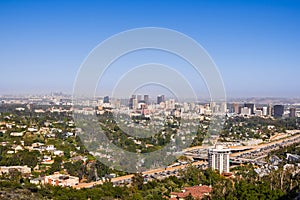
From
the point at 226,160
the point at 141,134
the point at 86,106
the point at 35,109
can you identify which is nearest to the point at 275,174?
the point at 226,160

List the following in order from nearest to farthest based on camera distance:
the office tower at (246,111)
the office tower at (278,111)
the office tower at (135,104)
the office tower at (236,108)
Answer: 1. the office tower at (135,104)
2. the office tower at (236,108)
3. the office tower at (246,111)
4. the office tower at (278,111)

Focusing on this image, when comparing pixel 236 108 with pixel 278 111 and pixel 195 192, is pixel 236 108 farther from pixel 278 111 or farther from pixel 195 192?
pixel 195 192

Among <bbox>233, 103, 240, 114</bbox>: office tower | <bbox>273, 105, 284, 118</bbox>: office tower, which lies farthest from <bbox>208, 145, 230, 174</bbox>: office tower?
<bbox>273, 105, 284, 118</bbox>: office tower

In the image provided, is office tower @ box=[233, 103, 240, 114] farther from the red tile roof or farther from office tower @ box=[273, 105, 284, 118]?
the red tile roof

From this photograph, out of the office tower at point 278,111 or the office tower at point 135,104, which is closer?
the office tower at point 135,104

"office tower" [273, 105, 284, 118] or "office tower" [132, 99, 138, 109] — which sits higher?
"office tower" [132, 99, 138, 109]

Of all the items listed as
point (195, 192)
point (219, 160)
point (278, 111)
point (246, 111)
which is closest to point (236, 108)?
point (246, 111)

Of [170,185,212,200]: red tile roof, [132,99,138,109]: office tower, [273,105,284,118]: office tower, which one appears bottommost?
[170,185,212,200]: red tile roof

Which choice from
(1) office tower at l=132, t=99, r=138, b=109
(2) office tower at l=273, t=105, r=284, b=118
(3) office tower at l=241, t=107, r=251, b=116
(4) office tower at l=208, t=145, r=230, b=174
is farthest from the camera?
(2) office tower at l=273, t=105, r=284, b=118

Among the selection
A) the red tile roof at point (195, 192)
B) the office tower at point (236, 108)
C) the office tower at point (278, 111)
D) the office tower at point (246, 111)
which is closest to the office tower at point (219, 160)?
the red tile roof at point (195, 192)

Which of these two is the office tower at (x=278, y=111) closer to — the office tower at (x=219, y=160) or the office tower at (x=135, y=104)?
the office tower at (x=135, y=104)

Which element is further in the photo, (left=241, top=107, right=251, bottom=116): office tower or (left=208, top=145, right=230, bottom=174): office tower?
(left=241, top=107, right=251, bottom=116): office tower
